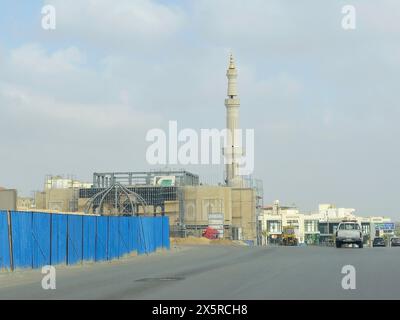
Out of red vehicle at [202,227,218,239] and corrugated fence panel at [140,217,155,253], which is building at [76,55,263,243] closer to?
red vehicle at [202,227,218,239]

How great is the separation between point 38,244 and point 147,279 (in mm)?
8222

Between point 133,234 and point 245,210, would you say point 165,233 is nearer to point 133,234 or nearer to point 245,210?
point 133,234

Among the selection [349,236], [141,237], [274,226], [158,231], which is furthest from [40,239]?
[274,226]

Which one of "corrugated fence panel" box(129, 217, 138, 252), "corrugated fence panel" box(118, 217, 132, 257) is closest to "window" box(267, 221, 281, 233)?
"corrugated fence panel" box(129, 217, 138, 252)

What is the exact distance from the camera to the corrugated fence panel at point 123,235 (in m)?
41.5

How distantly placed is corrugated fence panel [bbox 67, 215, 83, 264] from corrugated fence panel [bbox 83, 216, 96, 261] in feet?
Result: 1.79

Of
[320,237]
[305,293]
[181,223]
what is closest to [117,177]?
[181,223]

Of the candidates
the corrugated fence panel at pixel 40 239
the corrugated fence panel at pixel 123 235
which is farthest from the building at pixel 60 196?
the corrugated fence panel at pixel 40 239

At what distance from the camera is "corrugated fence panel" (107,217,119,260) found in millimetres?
39312

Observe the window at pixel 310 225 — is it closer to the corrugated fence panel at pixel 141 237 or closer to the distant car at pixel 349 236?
the distant car at pixel 349 236

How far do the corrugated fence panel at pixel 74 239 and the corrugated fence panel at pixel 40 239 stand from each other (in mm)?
2555

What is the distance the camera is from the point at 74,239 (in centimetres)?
3419
